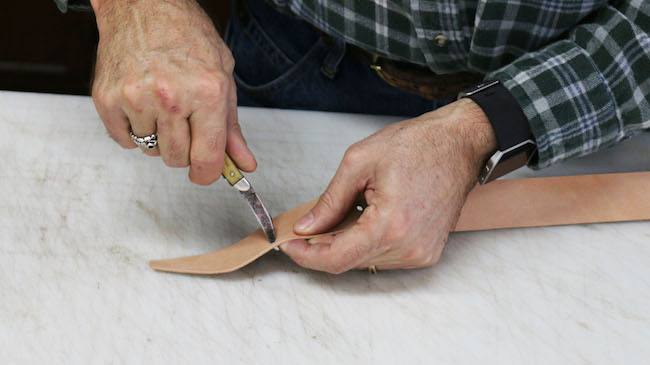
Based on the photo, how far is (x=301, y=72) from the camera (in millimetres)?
1069

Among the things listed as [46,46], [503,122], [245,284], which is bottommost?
[46,46]

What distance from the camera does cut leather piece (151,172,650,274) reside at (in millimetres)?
798

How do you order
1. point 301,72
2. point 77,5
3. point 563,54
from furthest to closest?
point 301,72
point 77,5
point 563,54

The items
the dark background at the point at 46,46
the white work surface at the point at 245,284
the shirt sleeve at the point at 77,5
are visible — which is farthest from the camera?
the dark background at the point at 46,46

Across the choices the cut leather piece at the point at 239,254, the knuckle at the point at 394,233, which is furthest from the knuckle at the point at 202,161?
the knuckle at the point at 394,233

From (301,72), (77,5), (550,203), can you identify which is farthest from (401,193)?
(77,5)

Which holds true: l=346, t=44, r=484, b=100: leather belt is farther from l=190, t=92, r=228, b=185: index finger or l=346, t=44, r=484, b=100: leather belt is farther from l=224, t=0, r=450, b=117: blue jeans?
l=190, t=92, r=228, b=185: index finger

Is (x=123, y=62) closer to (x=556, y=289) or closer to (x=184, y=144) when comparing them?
(x=184, y=144)

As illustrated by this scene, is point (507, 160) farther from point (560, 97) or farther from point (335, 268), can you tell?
point (335, 268)

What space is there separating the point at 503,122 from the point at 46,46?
6.02 feet

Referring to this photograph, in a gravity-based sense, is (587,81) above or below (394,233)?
above

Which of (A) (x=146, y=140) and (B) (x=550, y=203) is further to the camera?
(B) (x=550, y=203)

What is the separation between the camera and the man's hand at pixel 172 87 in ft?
2.16

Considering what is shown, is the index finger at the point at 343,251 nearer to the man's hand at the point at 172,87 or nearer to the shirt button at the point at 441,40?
the man's hand at the point at 172,87
